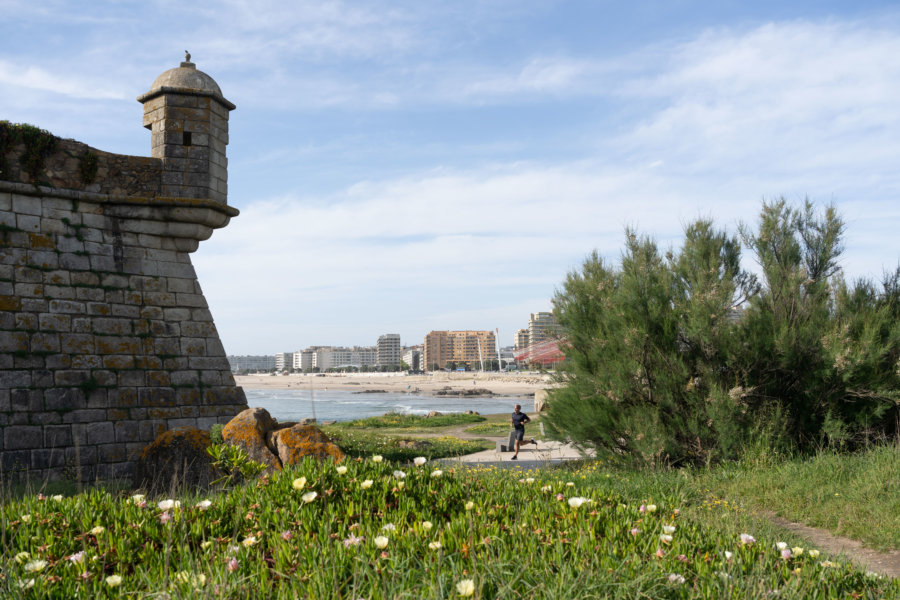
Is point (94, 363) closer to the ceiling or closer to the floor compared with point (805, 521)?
closer to the ceiling

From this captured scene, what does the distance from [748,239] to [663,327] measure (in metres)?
2.62

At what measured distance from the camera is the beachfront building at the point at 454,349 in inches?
7080

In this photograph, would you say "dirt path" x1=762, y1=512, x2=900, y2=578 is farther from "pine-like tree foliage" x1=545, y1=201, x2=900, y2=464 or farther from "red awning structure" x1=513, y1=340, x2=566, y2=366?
"red awning structure" x1=513, y1=340, x2=566, y2=366

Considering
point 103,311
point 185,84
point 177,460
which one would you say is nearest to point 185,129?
point 185,84

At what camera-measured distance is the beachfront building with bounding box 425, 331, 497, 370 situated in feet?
590

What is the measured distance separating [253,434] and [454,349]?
183m

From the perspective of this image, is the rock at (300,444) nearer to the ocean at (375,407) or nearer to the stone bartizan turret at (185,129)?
the stone bartizan turret at (185,129)

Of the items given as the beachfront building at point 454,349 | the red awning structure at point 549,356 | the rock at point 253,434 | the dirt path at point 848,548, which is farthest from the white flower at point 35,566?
the beachfront building at point 454,349

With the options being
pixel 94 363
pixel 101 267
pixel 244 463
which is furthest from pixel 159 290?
pixel 244 463

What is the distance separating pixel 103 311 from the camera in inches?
392

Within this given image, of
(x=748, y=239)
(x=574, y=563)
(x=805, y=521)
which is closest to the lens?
(x=574, y=563)

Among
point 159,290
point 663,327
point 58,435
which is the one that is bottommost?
point 58,435

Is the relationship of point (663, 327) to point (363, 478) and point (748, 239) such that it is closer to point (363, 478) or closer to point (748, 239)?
point (748, 239)

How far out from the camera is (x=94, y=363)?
966 cm
